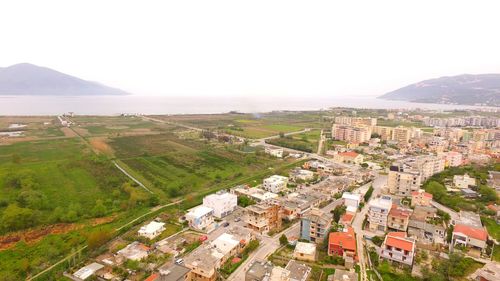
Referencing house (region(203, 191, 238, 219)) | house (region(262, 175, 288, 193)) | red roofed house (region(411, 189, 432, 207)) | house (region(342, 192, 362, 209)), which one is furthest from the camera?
house (region(262, 175, 288, 193))

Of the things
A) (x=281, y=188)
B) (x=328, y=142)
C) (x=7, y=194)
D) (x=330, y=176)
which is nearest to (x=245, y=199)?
(x=281, y=188)

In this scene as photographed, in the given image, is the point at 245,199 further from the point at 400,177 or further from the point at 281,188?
the point at 400,177

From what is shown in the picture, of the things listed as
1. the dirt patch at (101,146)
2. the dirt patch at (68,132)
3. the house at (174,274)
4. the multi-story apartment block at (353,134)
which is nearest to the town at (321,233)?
the house at (174,274)

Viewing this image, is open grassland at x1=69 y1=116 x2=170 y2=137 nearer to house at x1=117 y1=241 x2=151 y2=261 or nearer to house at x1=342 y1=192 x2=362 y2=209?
house at x1=117 y1=241 x2=151 y2=261

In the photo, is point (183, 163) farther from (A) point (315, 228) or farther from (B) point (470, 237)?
(B) point (470, 237)

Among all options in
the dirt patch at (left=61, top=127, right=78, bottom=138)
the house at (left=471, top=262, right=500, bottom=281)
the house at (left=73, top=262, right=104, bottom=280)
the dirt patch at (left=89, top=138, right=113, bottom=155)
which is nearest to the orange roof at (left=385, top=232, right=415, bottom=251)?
the house at (left=471, top=262, right=500, bottom=281)

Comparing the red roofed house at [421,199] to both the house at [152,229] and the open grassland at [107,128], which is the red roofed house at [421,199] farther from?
the open grassland at [107,128]

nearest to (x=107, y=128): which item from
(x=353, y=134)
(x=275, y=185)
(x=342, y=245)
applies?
(x=275, y=185)
